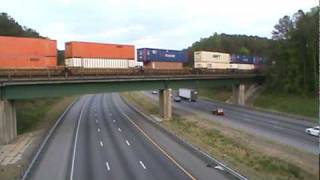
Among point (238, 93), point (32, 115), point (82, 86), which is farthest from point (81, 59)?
point (238, 93)

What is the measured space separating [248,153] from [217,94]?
76.0 metres

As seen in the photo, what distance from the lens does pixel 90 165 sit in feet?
119

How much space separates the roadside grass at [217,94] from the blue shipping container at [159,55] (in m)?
28.4

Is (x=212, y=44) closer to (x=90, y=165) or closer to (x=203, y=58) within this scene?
(x=203, y=58)

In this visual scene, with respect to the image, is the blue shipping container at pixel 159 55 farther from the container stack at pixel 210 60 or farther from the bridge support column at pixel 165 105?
the bridge support column at pixel 165 105

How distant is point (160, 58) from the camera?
79.1 meters

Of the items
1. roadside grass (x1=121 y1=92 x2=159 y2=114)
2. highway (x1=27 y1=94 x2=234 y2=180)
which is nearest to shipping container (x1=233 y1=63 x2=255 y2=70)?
roadside grass (x1=121 y1=92 x2=159 y2=114)

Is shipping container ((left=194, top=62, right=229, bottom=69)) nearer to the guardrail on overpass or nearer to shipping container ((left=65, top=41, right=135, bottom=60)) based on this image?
the guardrail on overpass

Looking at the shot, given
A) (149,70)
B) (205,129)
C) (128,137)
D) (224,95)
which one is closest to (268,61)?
(224,95)

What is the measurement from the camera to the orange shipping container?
6331 cm

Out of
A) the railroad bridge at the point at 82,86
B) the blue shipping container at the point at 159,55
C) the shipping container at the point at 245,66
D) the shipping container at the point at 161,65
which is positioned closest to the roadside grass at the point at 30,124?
the railroad bridge at the point at 82,86

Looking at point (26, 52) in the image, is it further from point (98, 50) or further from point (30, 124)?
point (30, 124)

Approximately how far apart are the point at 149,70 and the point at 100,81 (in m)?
10.3

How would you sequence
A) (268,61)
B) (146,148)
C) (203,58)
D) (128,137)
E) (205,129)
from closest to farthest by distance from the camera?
(146,148) < (128,137) < (205,129) < (203,58) < (268,61)
